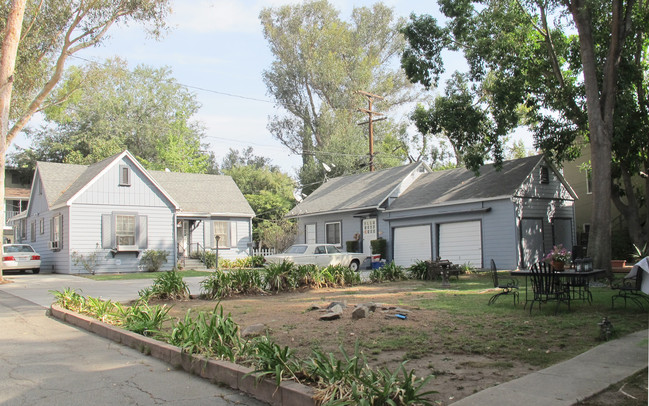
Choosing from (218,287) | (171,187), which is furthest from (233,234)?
(218,287)

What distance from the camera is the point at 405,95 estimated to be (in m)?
45.3

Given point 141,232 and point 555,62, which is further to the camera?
point 141,232

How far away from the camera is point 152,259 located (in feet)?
81.2

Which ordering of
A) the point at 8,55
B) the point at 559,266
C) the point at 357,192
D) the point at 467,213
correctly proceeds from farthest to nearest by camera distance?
the point at 357,192 < the point at 467,213 < the point at 8,55 < the point at 559,266

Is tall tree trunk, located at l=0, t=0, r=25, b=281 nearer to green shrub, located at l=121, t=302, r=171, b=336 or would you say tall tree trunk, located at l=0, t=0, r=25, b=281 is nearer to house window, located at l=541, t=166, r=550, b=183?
green shrub, located at l=121, t=302, r=171, b=336

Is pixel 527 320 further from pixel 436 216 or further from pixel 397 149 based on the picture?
pixel 397 149

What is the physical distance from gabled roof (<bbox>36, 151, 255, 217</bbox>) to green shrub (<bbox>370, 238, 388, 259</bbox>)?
8.27 metres

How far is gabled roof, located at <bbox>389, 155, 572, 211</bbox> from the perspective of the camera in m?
21.3

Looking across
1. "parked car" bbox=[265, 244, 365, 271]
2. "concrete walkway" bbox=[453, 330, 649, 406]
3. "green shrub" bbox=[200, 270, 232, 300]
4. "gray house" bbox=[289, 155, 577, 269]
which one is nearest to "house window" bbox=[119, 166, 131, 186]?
"parked car" bbox=[265, 244, 365, 271]

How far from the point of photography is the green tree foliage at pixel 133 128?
149ft

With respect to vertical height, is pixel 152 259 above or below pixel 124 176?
below

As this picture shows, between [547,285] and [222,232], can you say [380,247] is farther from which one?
[547,285]

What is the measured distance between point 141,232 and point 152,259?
1.45 meters

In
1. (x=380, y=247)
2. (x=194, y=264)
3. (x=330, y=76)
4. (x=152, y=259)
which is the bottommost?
(x=194, y=264)
